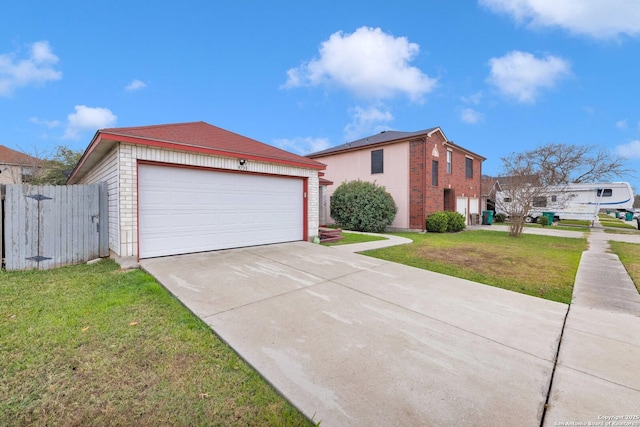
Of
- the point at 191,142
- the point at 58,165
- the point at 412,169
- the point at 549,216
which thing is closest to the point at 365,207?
the point at 412,169

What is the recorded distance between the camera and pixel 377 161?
53.0 ft

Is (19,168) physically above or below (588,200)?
above

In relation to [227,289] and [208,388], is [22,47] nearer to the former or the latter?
[227,289]

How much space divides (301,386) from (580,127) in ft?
115

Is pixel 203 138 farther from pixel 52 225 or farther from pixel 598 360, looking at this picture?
pixel 598 360

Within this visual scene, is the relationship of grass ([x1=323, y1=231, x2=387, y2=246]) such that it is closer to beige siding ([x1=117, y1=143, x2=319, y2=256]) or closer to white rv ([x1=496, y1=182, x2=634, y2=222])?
beige siding ([x1=117, y1=143, x2=319, y2=256])

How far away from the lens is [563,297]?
451 cm

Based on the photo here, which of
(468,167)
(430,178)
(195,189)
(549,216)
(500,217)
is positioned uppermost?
(468,167)

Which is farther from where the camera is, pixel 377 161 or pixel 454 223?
pixel 377 161

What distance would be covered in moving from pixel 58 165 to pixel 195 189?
20913 millimetres

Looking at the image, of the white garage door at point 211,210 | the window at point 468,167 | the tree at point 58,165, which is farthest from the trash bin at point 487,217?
the tree at point 58,165

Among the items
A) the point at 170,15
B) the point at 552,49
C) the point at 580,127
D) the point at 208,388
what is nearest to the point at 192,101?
the point at 170,15

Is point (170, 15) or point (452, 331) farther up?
point (170, 15)

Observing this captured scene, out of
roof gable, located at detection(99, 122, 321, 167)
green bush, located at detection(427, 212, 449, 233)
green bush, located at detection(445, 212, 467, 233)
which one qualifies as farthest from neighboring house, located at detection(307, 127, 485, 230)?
roof gable, located at detection(99, 122, 321, 167)
